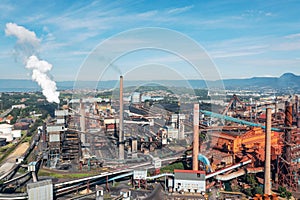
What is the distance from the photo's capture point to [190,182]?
436 centimetres

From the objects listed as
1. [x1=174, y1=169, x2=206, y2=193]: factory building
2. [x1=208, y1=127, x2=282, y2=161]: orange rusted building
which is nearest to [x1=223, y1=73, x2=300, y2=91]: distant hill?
[x1=208, y1=127, x2=282, y2=161]: orange rusted building

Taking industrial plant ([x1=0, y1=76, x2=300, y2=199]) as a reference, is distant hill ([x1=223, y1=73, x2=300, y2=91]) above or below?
above

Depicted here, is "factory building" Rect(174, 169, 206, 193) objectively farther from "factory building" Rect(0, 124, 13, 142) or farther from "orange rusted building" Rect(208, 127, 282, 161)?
"factory building" Rect(0, 124, 13, 142)

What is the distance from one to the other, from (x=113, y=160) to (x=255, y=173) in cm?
292

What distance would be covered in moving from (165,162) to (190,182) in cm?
125

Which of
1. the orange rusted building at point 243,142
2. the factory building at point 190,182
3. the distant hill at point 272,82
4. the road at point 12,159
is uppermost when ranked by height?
the distant hill at point 272,82

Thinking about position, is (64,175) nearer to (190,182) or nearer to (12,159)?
(12,159)

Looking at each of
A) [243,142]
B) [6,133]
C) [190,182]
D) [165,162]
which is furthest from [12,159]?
[243,142]

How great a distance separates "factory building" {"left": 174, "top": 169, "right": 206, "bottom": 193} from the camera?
4.36 m

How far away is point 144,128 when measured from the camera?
8.34m

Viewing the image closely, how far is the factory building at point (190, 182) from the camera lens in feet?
14.3

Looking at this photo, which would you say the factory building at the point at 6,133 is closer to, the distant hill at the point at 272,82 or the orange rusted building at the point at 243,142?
the orange rusted building at the point at 243,142

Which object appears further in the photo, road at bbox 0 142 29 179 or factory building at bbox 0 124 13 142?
factory building at bbox 0 124 13 142

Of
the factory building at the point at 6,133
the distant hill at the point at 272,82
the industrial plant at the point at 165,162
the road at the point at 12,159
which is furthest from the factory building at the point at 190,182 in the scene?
the distant hill at the point at 272,82
